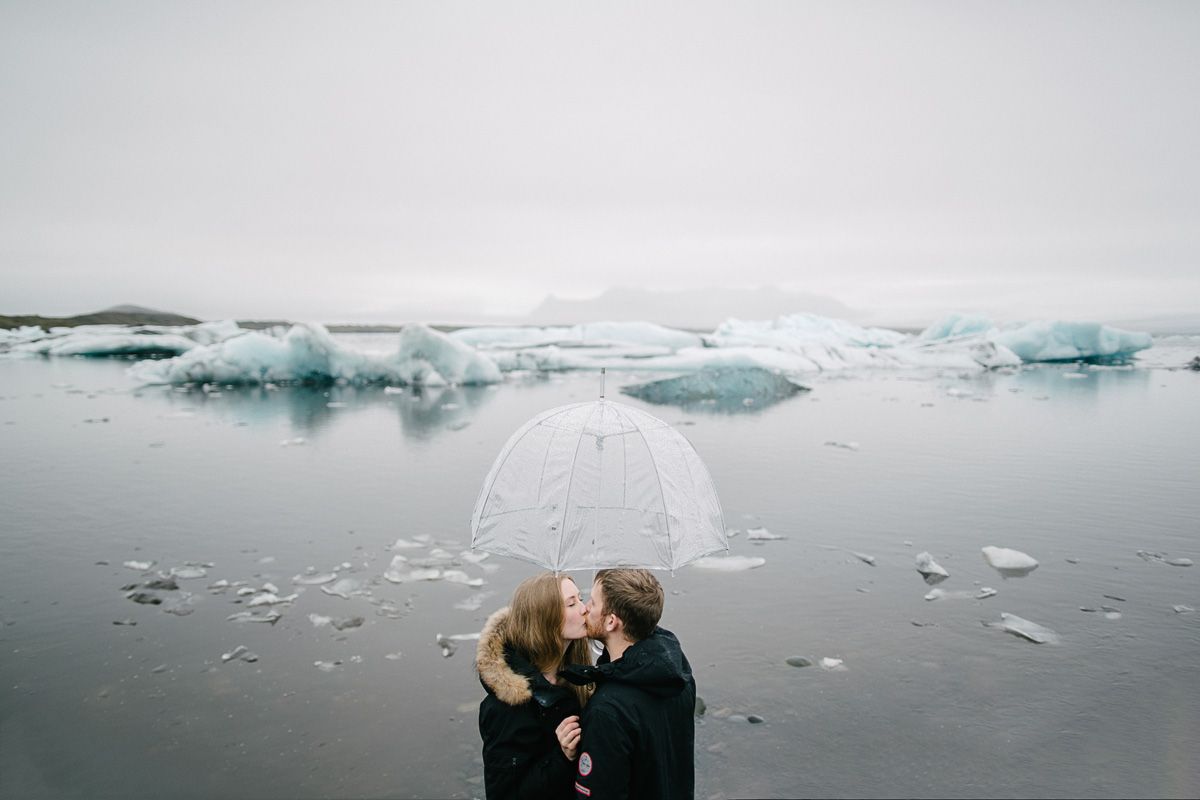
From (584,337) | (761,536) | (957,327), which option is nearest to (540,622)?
(761,536)

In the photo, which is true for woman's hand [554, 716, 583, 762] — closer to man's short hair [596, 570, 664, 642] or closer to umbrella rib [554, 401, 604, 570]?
man's short hair [596, 570, 664, 642]

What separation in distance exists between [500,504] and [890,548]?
525 centimetres

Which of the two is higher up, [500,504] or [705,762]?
[500,504]

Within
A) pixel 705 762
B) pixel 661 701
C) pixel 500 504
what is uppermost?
pixel 500 504

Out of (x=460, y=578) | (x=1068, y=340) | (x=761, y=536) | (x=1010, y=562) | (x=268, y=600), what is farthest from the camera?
(x=1068, y=340)

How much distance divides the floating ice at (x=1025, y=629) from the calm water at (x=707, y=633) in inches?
3.5

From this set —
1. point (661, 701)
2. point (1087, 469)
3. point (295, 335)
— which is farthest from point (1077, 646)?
point (295, 335)

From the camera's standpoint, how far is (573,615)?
247 centimetres

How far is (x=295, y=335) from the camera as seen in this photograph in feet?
75.9

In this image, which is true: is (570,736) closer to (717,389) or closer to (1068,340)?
(717,389)

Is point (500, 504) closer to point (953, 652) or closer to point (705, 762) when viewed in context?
point (705, 762)

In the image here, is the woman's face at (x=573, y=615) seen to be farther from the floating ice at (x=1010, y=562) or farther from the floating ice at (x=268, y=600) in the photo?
the floating ice at (x=1010, y=562)

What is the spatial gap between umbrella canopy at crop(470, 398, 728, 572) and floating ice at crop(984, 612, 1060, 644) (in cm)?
326

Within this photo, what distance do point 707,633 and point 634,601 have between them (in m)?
3.12
